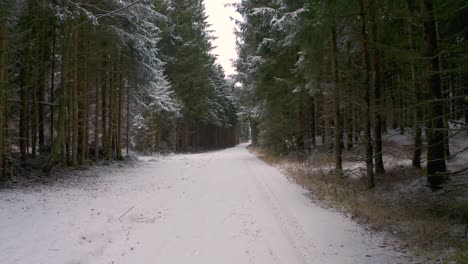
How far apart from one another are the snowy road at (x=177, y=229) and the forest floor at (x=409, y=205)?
0.47 meters

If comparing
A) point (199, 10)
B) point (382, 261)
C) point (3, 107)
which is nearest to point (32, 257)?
point (382, 261)

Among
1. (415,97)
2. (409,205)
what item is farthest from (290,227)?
(415,97)

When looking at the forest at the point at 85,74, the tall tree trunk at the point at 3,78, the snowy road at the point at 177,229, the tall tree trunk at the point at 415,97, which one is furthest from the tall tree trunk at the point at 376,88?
the tall tree trunk at the point at 3,78

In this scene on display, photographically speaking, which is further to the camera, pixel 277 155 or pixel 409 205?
pixel 277 155

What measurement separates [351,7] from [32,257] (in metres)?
9.44

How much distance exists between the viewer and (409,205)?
752 centimetres

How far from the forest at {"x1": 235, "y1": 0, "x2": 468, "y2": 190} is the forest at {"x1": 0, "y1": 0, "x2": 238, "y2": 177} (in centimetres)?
602

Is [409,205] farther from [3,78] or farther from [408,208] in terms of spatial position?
[3,78]

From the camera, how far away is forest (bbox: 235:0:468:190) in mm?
6848

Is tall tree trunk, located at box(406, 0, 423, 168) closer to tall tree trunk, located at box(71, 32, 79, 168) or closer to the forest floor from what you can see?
the forest floor

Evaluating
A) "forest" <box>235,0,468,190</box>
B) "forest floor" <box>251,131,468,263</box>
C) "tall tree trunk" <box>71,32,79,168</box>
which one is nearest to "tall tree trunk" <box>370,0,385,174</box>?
"forest" <box>235,0,468,190</box>

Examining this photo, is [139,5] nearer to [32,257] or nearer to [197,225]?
[197,225]

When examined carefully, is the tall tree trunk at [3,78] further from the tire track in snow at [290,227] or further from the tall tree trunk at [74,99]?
the tire track in snow at [290,227]

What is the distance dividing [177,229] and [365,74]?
21.5 feet
